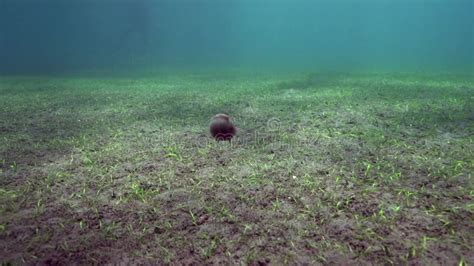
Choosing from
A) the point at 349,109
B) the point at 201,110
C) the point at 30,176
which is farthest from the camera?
the point at 201,110

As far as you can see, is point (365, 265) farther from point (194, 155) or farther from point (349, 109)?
point (349, 109)

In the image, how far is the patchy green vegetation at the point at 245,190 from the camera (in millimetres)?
2693

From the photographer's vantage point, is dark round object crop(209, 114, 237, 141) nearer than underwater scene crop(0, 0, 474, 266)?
No

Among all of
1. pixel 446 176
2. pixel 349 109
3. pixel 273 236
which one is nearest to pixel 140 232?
pixel 273 236

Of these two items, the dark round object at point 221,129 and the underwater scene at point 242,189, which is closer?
the underwater scene at point 242,189

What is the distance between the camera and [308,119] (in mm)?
6855

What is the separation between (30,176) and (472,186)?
6221 mm

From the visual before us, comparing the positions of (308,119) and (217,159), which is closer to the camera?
(217,159)

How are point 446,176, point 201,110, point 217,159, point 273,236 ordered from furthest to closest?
point 201,110
point 217,159
point 446,176
point 273,236

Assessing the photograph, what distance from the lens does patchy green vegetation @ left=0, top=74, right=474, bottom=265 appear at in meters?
2.69

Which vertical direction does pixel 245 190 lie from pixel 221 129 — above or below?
below

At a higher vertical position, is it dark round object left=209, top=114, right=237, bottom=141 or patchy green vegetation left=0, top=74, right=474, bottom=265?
dark round object left=209, top=114, right=237, bottom=141

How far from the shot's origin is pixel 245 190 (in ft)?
12.2

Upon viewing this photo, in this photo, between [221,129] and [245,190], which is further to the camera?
[221,129]
